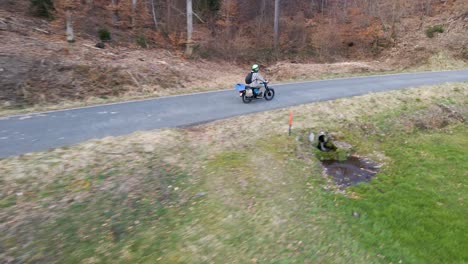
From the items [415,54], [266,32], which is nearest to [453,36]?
[415,54]

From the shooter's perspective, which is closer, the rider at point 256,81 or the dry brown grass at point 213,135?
the dry brown grass at point 213,135

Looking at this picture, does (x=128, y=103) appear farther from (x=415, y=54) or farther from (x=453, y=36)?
(x=453, y=36)

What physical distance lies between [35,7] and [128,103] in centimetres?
1332

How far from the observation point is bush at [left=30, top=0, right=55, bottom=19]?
22.2 metres

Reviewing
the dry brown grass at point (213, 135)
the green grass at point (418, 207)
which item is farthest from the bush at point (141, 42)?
the green grass at point (418, 207)

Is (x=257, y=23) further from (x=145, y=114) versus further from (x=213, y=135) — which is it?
(x=213, y=135)

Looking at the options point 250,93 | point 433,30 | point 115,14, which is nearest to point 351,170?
point 250,93

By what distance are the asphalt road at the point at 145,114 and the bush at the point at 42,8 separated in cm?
1292

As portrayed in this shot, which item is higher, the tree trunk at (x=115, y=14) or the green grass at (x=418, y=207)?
the tree trunk at (x=115, y=14)

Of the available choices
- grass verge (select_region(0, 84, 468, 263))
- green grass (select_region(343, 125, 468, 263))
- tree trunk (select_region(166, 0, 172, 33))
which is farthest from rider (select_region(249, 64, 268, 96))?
tree trunk (select_region(166, 0, 172, 33))

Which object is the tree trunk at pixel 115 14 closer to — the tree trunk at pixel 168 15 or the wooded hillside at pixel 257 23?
the wooded hillside at pixel 257 23

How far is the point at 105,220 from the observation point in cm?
710

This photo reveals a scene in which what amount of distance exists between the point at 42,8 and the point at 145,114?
15.1 metres

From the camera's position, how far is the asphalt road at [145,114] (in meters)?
10.1
